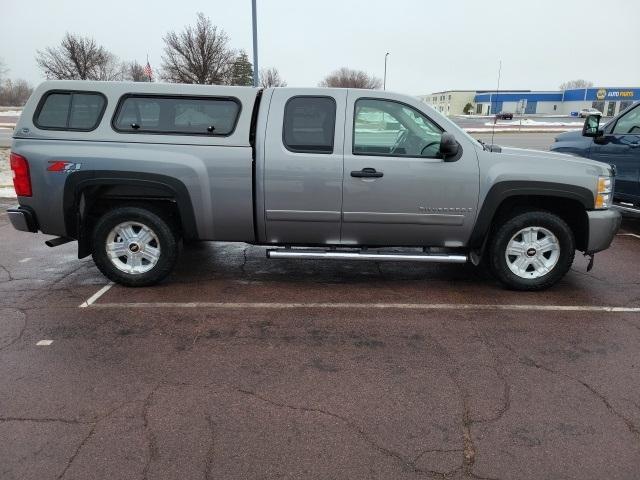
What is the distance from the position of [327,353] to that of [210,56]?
24492 millimetres

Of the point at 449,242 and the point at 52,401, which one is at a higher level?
the point at 449,242

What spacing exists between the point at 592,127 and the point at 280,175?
546cm

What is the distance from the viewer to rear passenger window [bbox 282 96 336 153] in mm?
4703

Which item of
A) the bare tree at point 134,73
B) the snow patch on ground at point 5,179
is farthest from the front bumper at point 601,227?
the bare tree at point 134,73

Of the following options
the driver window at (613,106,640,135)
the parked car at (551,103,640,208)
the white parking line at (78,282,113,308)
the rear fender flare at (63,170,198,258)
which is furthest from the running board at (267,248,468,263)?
the driver window at (613,106,640,135)

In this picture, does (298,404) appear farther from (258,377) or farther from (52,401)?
(52,401)

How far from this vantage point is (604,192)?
4852 millimetres

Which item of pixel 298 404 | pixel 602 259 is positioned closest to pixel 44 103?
pixel 298 404

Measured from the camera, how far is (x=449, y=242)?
16.2ft

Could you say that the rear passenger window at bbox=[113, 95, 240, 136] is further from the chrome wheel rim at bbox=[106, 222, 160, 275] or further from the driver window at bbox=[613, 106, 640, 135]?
the driver window at bbox=[613, 106, 640, 135]

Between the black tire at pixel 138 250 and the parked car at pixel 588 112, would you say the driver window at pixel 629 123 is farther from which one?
the black tire at pixel 138 250

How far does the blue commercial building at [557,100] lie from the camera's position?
83.4m

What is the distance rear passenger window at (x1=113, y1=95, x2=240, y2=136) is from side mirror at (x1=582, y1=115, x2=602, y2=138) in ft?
18.3

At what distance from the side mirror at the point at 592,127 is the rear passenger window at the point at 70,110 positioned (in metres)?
6.71
